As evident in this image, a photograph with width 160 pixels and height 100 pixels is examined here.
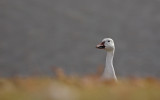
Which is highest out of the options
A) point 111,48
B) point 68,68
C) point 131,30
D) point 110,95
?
point 131,30

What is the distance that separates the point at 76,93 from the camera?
139cm

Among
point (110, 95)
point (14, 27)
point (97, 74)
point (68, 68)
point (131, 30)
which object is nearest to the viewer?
point (110, 95)

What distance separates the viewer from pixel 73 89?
56.4 inches

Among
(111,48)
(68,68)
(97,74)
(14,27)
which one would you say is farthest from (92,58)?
(97,74)

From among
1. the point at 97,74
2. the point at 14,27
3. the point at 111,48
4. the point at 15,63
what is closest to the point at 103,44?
the point at 111,48

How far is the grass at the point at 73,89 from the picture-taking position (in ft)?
4.39

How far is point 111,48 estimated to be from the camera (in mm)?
6551

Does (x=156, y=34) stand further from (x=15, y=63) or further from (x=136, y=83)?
(x=136, y=83)

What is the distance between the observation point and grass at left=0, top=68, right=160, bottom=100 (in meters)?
1.34

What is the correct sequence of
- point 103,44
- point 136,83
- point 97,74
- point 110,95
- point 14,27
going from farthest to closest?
point 14,27
point 103,44
point 97,74
point 136,83
point 110,95

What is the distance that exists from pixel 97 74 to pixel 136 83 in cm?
15

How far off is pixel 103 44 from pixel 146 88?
5.03 m

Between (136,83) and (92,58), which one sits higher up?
(92,58)

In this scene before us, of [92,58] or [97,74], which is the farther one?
[92,58]
